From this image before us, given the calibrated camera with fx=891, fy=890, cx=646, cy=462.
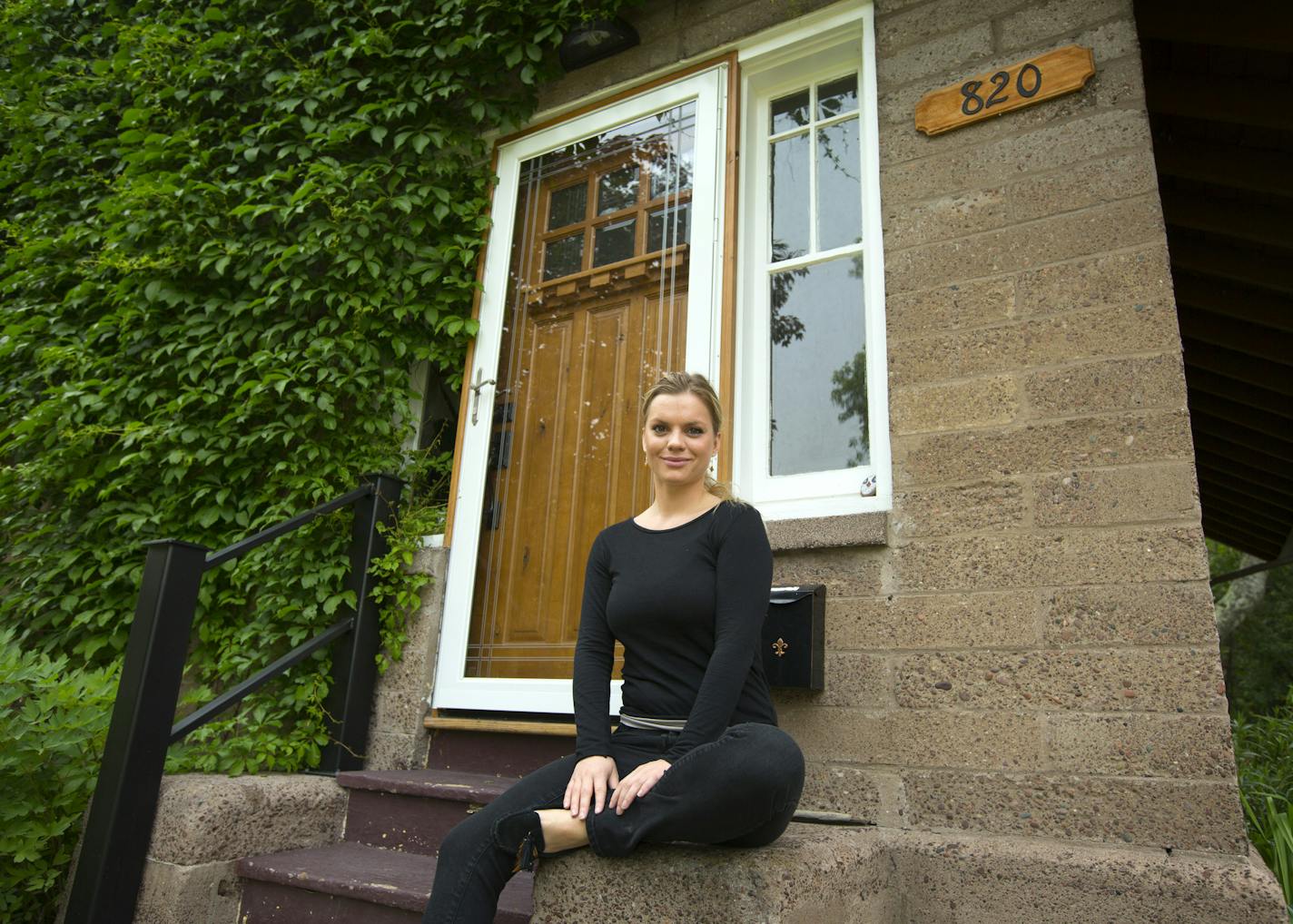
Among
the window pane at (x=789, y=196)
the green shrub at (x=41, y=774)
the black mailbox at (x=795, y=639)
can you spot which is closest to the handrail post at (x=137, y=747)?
the green shrub at (x=41, y=774)

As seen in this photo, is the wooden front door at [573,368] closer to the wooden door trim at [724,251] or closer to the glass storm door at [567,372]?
the glass storm door at [567,372]

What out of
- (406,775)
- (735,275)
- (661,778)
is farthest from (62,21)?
(661,778)

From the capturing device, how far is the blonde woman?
1.57 m

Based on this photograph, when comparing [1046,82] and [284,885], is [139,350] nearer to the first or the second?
[284,885]

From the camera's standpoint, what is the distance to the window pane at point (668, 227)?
3259 mm

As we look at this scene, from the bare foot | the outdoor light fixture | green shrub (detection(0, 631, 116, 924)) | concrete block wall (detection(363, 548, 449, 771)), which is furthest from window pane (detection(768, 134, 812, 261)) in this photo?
green shrub (detection(0, 631, 116, 924))

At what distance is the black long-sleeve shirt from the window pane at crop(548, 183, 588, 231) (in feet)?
6.71

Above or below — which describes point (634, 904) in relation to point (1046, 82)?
below

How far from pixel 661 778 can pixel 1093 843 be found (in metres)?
1.13

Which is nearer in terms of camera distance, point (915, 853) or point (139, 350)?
point (915, 853)

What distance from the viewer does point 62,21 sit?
16.0ft

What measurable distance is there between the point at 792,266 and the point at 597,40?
123cm

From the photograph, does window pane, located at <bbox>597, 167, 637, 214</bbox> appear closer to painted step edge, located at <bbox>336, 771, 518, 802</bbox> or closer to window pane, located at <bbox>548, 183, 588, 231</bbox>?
window pane, located at <bbox>548, 183, 588, 231</bbox>

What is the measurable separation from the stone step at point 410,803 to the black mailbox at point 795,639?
0.89m
